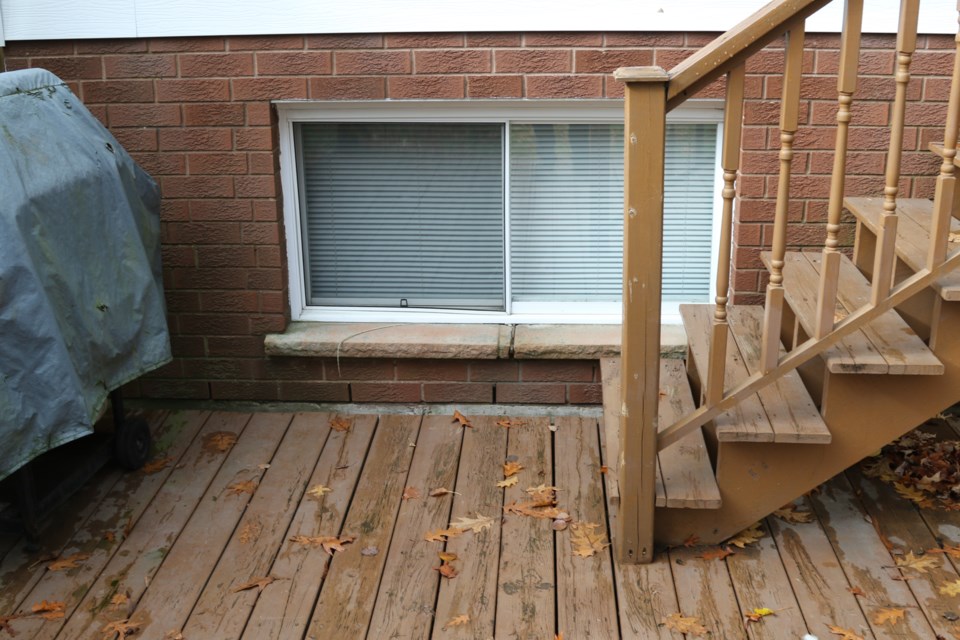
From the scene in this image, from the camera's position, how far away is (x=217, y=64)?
4.34 m

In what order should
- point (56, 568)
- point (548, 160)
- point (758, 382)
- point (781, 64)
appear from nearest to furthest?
point (758, 382), point (56, 568), point (781, 64), point (548, 160)

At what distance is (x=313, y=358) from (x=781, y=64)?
2.34m

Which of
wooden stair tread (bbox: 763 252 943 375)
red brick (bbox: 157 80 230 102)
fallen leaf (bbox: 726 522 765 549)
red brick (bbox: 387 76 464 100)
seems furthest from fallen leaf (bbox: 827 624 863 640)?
red brick (bbox: 157 80 230 102)

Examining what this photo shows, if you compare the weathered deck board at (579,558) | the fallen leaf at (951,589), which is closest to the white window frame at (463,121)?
the weathered deck board at (579,558)

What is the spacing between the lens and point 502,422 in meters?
4.64

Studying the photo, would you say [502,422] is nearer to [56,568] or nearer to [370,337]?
[370,337]

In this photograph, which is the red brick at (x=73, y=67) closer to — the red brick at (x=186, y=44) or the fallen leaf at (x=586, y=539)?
the red brick at (x=186, y=44)

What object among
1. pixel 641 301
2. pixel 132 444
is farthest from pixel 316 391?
pixel 641 301

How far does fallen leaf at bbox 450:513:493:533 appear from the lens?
Answer: 3789 millimetres

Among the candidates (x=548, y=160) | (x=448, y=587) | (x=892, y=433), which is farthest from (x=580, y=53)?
(x=448, y=587)

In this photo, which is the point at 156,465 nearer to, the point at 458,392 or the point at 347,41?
the point at 458,392

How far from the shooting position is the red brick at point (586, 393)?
4.64 meters

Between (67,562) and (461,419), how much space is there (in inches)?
68.2

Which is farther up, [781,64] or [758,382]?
[781,64]
